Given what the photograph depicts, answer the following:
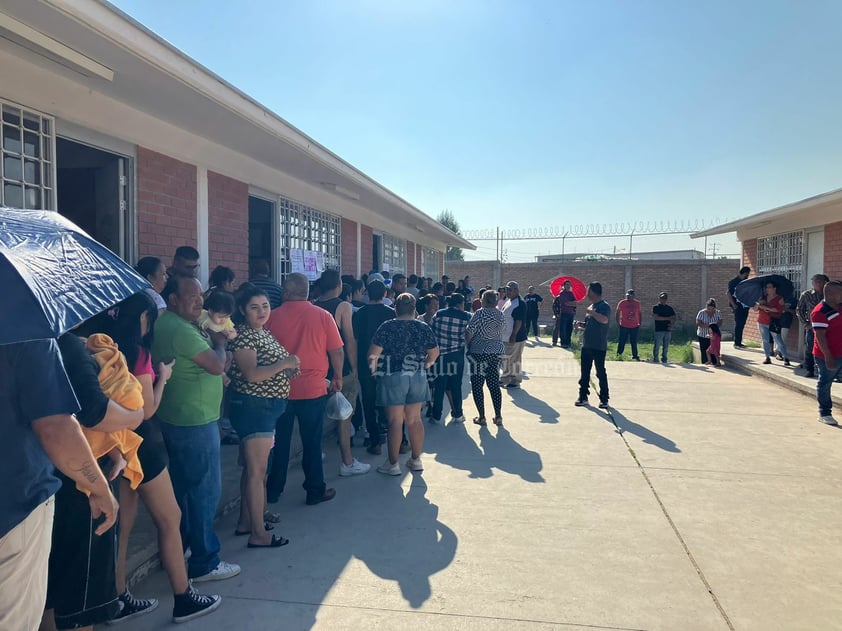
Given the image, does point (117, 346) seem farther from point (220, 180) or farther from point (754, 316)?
point (754, 316)

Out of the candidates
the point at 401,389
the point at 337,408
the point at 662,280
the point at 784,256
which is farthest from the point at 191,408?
the point at 662,280

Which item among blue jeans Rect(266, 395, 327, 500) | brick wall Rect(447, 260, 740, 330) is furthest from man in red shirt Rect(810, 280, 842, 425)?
brick wall Rect(447, 260, 740, 330)

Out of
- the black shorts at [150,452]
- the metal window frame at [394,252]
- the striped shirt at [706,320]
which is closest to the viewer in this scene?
the black shorts at [150,452]

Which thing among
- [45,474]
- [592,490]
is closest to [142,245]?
[45,474]

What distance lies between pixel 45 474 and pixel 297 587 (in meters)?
1.93

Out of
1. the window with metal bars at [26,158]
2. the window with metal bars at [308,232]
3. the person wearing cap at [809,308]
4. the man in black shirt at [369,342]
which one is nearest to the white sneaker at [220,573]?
the man in black shirt at [369,342]

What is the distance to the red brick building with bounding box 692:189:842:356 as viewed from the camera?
1049cm

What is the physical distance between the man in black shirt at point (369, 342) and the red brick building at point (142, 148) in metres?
1.95

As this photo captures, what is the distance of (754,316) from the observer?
14828 mm

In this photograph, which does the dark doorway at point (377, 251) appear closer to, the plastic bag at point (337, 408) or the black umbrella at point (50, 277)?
the plastic bag at point (337, 408)

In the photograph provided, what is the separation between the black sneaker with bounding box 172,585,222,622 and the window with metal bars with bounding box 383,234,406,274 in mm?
10737

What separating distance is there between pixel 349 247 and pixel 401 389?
20.2 ft

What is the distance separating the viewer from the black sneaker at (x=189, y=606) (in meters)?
2.96

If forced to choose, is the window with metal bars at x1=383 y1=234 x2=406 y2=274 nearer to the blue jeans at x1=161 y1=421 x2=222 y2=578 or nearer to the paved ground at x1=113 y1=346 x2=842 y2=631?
the paved ground at x1=113 y1=346 x2=842 y2=631
